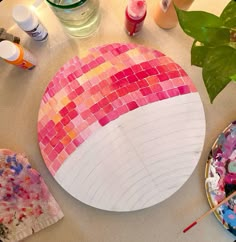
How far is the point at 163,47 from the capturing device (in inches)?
30.2

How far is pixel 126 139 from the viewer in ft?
2.31

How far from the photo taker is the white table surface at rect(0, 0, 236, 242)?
2.37 ft

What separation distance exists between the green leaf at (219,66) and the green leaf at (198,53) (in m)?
0.05

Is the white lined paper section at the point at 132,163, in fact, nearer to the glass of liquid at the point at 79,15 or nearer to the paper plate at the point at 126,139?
the paper plate at the point at 126,139

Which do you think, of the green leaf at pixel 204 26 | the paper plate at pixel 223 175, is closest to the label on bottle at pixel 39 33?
the green leaf at pixel 204 26

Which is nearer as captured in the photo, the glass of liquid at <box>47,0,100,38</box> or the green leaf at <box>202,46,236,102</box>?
the green leaf at <box>202,46,236,102</box>

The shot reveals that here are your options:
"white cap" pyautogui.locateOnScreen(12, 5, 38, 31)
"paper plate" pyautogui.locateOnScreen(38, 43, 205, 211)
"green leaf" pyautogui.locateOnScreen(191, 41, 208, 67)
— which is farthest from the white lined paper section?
"white cap" pyautogui.locateOnScreen(12, 5, 38, 31)

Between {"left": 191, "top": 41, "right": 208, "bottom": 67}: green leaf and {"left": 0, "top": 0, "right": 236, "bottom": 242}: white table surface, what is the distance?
20 centimetres

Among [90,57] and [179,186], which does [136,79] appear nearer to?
[90,57]

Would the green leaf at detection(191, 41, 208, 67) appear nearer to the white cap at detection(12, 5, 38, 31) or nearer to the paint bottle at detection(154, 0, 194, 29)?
the paint bottle at detection(154, 0, 194, 29)

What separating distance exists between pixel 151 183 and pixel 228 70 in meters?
0.32

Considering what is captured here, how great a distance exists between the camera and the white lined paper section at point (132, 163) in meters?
0.70

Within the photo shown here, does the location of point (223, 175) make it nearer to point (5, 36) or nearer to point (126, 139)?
point (126, 139)

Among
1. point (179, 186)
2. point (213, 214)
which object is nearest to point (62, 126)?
point (179, 186)
